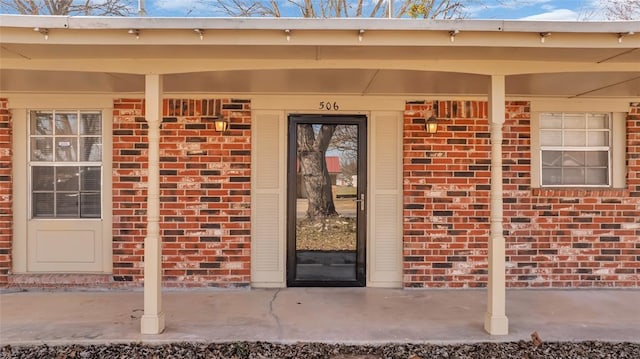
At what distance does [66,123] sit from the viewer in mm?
5598

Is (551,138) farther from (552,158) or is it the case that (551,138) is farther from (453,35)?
(453,35)

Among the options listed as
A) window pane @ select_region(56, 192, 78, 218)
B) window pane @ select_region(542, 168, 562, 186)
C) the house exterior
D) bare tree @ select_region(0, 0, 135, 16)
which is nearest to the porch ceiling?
the house exterior

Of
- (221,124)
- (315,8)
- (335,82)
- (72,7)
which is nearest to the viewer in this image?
(335,82)

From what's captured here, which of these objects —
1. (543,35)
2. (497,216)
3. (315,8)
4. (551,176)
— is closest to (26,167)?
(497,216)

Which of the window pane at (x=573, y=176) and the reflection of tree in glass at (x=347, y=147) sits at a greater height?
the reflection of tree in glass at (x=347, y=147)

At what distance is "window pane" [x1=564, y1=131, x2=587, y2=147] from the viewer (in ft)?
19.0

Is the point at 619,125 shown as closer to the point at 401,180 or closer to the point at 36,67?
the point at 401,180

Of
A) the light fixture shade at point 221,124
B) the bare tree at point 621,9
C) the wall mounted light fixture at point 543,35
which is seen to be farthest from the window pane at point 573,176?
the bare tree at point 621,9

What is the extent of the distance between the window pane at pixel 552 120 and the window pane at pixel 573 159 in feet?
1.22

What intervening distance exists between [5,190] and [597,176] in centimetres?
732

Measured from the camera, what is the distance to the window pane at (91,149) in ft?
18.4

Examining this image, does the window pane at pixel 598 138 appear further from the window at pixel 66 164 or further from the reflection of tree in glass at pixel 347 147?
the window at pixel 66 164

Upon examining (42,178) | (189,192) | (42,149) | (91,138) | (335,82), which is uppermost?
(335,82)

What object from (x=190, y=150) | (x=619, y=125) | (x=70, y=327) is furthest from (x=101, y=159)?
(x=619, y=125)
